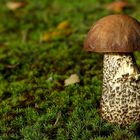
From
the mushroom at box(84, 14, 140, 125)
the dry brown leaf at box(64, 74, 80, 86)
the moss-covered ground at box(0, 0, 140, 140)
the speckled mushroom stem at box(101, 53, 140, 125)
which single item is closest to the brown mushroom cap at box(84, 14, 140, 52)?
the mushroom at box(84, 14, 140, 125)

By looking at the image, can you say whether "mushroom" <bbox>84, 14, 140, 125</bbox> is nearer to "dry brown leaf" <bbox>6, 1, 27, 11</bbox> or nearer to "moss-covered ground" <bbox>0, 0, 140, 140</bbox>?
"moss-covered ground" <bbox>0, 0, 140, 140</bbox>

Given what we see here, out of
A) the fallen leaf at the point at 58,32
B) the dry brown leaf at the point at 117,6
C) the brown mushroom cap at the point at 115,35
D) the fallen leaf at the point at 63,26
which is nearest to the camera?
the brown mushroom cap at the point at 115,35

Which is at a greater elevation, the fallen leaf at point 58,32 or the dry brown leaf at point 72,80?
the fallen leaf at point 58,32

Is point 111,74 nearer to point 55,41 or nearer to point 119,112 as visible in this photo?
point 119,112

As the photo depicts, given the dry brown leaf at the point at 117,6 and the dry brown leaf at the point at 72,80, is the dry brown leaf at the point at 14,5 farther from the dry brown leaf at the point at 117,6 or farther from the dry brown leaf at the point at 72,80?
the dry brown leaf at the point at 72,80

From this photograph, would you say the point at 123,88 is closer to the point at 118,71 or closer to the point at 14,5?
the point at 118,71

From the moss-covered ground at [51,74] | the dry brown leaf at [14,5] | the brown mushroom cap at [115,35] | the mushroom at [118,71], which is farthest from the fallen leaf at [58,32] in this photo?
the brown mushroom cap at [115,35]

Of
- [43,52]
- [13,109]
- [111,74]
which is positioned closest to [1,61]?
[43,52]

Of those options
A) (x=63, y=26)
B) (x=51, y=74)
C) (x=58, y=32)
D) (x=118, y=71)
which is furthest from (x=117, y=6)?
(x=118, y=71)
